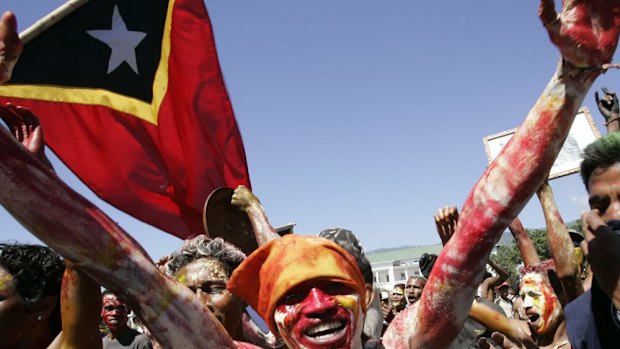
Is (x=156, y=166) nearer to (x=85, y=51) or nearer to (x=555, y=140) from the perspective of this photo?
(x=85, y=51)

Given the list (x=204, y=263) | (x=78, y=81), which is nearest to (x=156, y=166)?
(x=78, y=81)

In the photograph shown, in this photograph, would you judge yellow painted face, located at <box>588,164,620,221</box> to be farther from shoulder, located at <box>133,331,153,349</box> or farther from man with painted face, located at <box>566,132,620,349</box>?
shoulder, located at <box>133,331,153,349</box>

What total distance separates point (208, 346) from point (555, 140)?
4.16 ft

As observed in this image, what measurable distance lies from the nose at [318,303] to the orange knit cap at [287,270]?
0.05m

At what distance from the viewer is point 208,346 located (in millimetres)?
Result: 1719

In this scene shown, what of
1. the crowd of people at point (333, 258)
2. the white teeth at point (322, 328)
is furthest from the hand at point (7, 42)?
the white teeth at point (322, 328)

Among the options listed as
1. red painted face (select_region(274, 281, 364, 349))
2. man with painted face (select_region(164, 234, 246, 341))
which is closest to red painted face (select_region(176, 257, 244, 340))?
man with painted face (select_region(164, 234, 246, 341))

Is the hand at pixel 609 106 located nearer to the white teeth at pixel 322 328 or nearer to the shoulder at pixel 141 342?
the white teeth at pixel 322 328

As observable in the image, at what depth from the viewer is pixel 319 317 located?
5.45ft

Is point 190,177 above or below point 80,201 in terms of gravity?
below

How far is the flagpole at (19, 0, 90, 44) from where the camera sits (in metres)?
4.41

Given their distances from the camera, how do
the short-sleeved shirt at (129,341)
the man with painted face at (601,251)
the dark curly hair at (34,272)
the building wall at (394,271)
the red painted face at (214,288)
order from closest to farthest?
the man with painted face at (601,251)
the dark curly hair at (34,272)
the red painted face at (214,288)
the short-sleeved shirt at (129,341)
the building wall at (394,271)

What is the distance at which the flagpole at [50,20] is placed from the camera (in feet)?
14.5

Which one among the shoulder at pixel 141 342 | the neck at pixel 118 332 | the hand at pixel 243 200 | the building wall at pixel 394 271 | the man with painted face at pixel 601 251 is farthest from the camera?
the building wall at pixel 394 271
